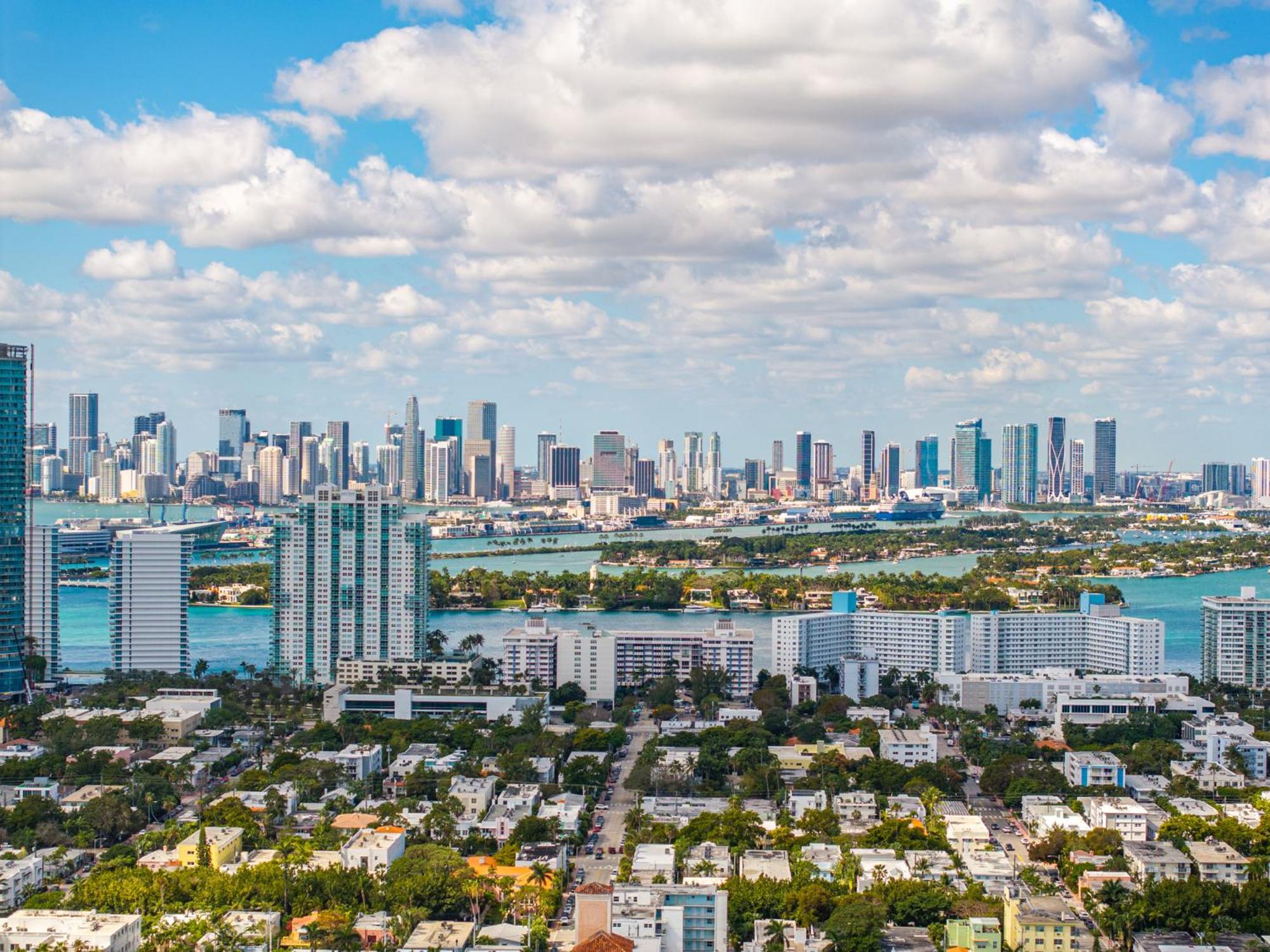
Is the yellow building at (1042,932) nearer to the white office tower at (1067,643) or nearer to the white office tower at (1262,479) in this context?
the white office tower at (1067,643)

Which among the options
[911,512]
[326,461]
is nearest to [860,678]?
[911,512]

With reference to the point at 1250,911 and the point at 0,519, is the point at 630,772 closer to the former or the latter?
the point at 1250,911

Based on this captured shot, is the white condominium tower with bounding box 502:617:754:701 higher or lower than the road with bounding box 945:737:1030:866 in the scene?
higher

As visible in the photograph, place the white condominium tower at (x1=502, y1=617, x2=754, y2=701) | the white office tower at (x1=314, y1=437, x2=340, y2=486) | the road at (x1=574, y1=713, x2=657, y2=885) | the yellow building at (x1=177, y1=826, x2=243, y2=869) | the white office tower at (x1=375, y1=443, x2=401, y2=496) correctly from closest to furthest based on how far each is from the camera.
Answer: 1. the yellow building at (x1=177, y1=826, x2=243, y2=869)
2. the road at (x1=574, y1=713, x2=657, y2=885)
3. the white condominium tower at (x1=502, y1=617, x2=754, y2=701)
4. the white office tower at (x1=314, y1=437, x2=340, y2=486)
5. the white office tower at (x1=375, y1=443, x2=401, y2=496)

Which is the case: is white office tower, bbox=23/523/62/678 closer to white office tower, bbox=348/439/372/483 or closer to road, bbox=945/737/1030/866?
road, bbox=945/737/1030/866

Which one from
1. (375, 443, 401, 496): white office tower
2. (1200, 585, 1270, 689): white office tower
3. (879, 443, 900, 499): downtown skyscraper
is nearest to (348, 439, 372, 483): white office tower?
(375, 443, 401, 496): white office tower

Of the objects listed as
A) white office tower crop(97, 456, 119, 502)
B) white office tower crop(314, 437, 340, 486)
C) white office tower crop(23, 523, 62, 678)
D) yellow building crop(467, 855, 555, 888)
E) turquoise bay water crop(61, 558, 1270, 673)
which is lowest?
yellow building crop(467, 855, 555, 888)

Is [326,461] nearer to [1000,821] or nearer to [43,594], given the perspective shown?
[43,594]

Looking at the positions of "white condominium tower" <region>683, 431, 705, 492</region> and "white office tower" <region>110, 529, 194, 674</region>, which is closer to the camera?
"white office tower" <region>110, 529, 194, 674</region>
